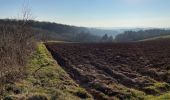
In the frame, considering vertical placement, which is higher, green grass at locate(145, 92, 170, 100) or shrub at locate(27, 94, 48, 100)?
shrub at locate(27, 94, 48, 100)

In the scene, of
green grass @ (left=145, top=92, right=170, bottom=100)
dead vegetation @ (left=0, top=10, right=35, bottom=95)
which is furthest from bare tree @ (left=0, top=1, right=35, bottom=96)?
green grass @ (left=145, top=92, right=170, bottom=100)

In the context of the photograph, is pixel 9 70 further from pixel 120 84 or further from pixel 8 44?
pixel 120 84

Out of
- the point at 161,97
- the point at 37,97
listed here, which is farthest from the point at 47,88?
the point at 161,97

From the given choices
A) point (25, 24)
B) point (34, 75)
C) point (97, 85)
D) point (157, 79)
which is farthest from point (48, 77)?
point (157, 79)

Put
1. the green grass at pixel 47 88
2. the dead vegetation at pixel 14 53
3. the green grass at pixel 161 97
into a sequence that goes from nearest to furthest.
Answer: the green grass at pixel 47 88 → the green grass at pixel 161 97 → the dead vegetation at pixel 14 53

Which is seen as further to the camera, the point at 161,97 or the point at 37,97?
the point at 161,97

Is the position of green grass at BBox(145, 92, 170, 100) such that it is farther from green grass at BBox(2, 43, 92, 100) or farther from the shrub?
the shrub

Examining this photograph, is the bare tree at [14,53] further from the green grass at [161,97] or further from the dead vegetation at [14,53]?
the green grass at [161,97]

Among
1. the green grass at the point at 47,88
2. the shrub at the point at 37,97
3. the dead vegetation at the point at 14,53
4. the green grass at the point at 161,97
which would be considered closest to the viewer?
the shrub at the point at 37,97

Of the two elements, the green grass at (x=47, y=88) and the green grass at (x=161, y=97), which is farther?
the green grass at (x=161, y=97)

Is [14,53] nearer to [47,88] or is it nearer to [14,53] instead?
[14,53]

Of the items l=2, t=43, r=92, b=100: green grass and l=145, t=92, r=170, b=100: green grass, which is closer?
l=2, t=43, r=92, b=100: green grass

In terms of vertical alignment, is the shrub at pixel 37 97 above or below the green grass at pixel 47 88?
above

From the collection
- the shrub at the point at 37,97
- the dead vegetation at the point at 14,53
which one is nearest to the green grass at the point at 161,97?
the shrub at the point at 37,97
